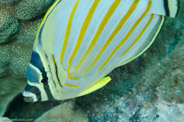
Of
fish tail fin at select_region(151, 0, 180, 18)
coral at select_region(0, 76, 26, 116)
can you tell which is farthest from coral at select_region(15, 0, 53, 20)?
fish tail fin at select_region(151, 0, 180, 18)

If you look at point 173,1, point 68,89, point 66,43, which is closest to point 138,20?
point 173,1

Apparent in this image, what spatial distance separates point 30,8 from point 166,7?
1.41m

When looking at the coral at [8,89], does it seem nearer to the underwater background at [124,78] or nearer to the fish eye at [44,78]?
the underwater background at [124,78]

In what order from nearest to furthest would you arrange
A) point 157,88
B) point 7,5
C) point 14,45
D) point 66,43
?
point 66,43 < point 157,88 < point 7,5 < point 14,45

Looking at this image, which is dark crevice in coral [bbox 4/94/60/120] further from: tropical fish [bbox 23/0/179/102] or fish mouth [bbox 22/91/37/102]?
tropical fish [bbox 23/0/179/102]

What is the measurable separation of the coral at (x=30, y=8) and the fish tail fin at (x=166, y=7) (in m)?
1.23

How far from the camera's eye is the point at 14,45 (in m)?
2.39

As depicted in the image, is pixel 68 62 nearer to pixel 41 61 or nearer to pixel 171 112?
pixel 41 61

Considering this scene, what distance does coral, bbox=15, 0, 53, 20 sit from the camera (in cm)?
203

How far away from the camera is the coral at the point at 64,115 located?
6.53ft

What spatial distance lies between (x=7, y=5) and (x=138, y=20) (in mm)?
1448

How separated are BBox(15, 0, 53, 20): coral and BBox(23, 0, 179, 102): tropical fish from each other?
2.90 feet

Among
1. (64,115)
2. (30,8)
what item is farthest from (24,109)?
(30,8)

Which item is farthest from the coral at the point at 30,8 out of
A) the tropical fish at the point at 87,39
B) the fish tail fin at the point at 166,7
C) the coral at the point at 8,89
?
the fish tail fin at the point at 166,7
